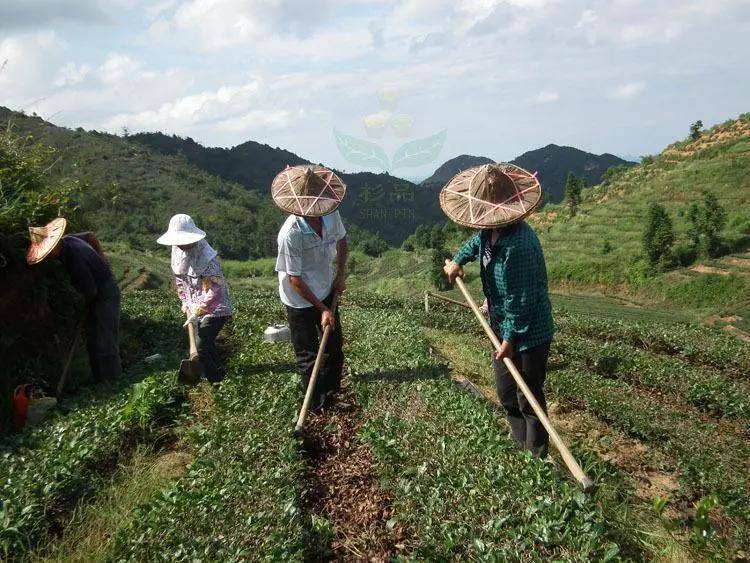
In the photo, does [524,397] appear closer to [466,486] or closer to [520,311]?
[520,311]

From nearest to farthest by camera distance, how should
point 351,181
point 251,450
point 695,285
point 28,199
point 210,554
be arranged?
1. point 210,554
2. point 251,450
3. point 28,199
4. point 695,285
5. point 351,181

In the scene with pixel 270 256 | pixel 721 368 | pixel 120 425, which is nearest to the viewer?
pixel 120 425

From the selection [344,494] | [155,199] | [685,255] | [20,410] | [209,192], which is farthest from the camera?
[209,192]

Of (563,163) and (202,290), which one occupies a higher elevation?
(563,163)

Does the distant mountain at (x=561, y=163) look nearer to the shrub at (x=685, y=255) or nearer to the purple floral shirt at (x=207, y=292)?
the shrub at (x=685, y=255)

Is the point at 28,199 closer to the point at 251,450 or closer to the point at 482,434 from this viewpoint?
the point at 251,450

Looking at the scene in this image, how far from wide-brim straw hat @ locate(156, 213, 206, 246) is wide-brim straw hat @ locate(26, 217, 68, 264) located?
46.2 inches

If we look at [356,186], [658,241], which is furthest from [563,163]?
[658,241]

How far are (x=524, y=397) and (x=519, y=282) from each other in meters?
0.95

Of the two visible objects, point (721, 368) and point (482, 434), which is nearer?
point (482, 434)

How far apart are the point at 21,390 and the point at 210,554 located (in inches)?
169

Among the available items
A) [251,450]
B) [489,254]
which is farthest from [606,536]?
[251,450]

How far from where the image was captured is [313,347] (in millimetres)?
5750

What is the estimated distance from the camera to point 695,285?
29.8 meters
